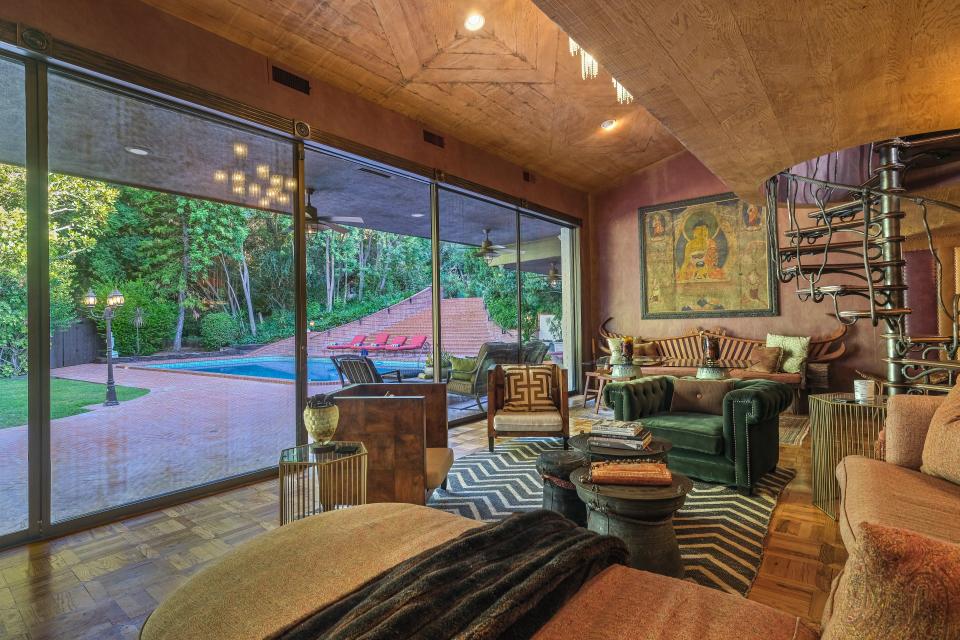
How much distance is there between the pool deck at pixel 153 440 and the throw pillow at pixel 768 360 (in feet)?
18.8

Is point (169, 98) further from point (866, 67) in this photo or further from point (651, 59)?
point (866, 67)

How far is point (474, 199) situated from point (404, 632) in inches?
223

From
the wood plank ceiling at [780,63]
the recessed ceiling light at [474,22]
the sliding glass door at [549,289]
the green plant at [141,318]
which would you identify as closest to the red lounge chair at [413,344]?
the sliding glass door at [549,289]

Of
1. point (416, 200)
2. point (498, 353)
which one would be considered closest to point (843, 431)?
point (498, 353)

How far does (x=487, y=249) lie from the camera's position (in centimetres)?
642

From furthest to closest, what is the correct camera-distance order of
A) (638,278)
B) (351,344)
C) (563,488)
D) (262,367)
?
(638,278) < (351,344) < (262,367) < (563,488)

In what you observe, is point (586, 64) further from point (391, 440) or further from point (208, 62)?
point (391, 440)

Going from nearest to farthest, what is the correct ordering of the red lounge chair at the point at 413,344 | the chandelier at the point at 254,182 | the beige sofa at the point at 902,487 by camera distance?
1. the beige sofa at the point at 902,487
2. the chandelier at the point at 254,182
3. the red lounge chair at the point at 413,344

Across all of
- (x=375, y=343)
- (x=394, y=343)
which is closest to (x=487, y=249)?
(x=394, y=343)

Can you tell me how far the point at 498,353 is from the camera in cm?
619

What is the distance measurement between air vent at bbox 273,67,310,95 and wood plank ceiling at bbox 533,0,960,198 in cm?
312

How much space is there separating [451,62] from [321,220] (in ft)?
6.08

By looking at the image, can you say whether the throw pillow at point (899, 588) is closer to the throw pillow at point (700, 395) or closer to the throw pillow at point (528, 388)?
the throw pillow at point (700, 395)

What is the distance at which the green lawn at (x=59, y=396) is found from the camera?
105 inches
